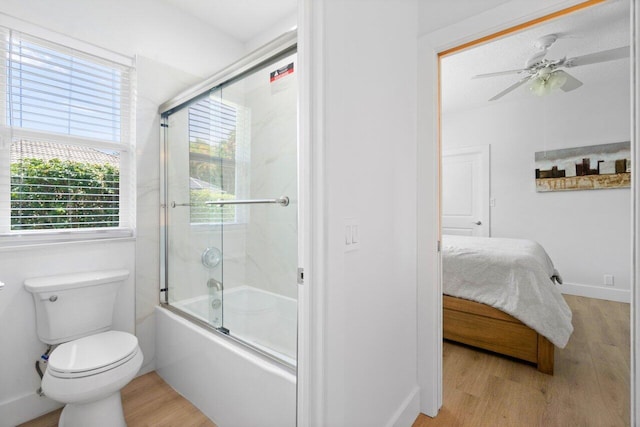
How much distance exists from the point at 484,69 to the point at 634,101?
7.89 ft

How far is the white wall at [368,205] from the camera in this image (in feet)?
3.37

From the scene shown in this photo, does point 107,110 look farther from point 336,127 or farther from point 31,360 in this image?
point 336,127

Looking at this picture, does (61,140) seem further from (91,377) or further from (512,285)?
(512,285)

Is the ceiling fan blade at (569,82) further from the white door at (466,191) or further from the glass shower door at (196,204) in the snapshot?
the glass shower door at (196,204)

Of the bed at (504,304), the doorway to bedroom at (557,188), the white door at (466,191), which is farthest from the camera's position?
the white door at (466,191)

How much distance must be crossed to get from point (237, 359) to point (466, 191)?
415 centimetres

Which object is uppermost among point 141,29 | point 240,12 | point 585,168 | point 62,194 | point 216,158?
point 240,12

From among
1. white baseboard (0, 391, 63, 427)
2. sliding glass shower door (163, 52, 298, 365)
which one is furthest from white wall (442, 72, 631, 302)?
white baseboard (0, 391, 63, 427)

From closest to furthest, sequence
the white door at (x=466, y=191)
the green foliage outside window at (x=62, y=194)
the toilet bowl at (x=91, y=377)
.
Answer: the toilet bowl at (x=91, y=377) → the green foliage outside window at (x=62, y=194) → the white door at (x=466, y=191)

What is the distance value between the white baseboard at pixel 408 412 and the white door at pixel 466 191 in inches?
130

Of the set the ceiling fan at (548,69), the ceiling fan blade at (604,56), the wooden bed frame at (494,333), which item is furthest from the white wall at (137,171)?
the ceiling fan blade at (604,56)

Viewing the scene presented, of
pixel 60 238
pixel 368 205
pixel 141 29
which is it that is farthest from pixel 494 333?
pixel 141 29

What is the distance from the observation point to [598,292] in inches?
140

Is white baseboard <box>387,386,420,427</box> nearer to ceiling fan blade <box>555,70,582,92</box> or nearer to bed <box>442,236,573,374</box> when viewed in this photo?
bed <box>442,236,573,374</box>
